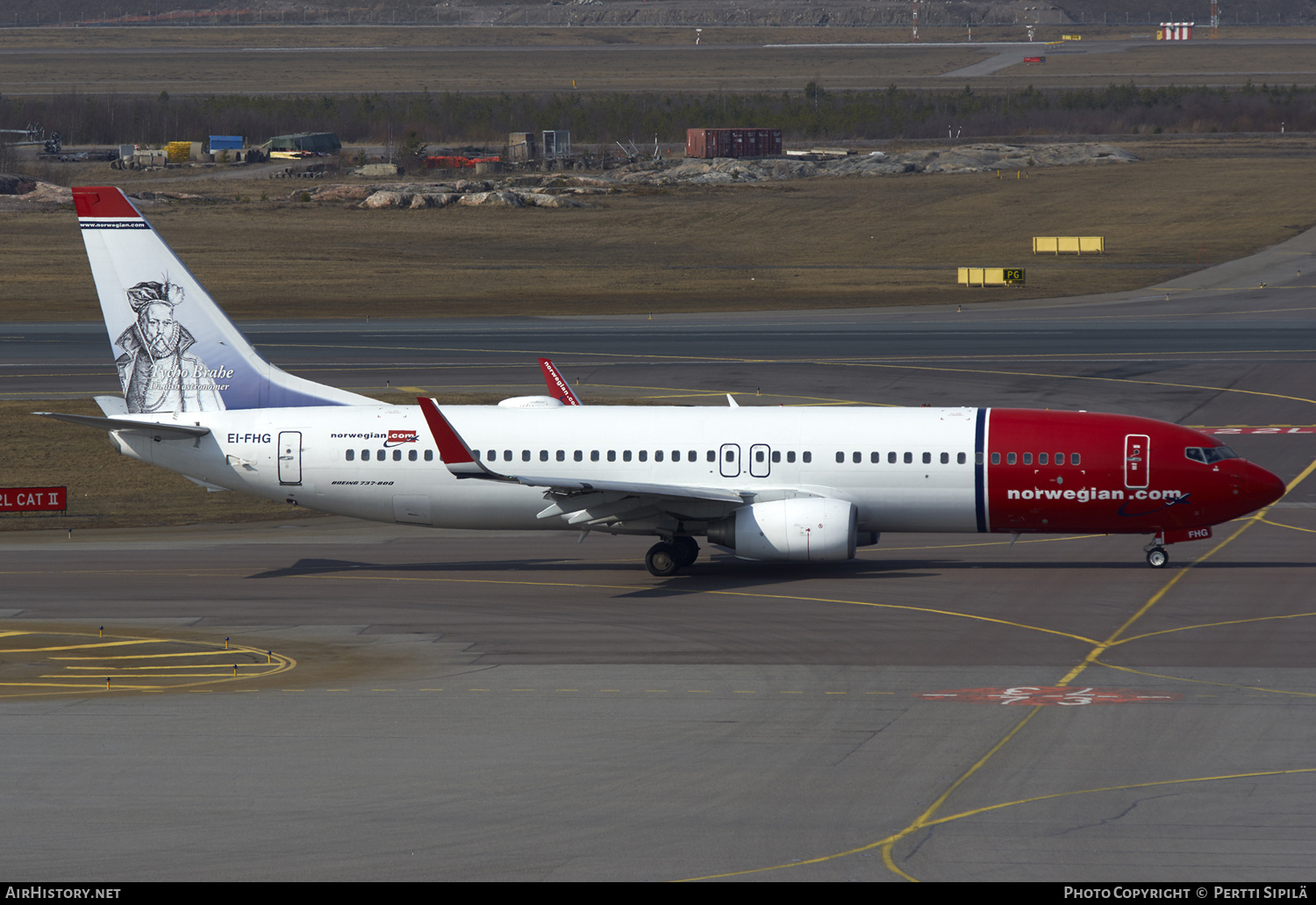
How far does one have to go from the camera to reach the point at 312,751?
88.4ft

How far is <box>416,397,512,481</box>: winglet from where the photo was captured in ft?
129

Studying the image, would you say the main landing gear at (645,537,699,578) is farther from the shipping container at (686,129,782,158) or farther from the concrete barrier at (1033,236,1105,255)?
the shipping container at (686,129,782,158)

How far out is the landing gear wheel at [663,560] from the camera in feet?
138

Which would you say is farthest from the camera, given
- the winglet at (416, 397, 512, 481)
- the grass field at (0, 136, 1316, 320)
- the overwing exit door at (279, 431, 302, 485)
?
the grass field at (0, 136, 1316, 320)

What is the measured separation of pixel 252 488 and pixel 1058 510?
912 inches

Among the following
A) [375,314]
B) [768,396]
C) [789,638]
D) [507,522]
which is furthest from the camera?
[375,314]

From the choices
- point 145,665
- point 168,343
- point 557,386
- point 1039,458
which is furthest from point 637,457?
point 145,665

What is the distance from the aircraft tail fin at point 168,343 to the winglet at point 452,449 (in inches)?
269

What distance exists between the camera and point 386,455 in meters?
43.2

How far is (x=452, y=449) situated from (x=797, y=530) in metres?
9.56

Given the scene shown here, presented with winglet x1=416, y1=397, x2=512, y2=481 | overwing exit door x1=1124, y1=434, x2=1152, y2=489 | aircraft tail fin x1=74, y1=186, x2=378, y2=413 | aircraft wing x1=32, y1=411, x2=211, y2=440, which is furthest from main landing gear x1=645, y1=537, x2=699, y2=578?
aircraft wing x1=32, y1=411, x2=211, y2=440

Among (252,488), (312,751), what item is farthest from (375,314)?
(312,751)

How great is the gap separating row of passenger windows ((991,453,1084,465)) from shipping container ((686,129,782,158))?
149856mm
